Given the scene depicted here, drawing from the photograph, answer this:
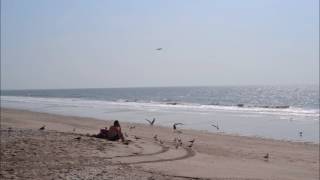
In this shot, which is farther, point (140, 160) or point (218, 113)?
point (218, 113)

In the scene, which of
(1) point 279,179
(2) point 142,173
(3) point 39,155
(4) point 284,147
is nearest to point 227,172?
(1) point 279,179

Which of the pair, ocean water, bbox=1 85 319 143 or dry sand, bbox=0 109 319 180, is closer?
dry sand, bbox=0 109 319 180

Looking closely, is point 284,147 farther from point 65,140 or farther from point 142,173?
point 142,173

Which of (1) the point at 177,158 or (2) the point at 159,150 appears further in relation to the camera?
(2) the point at 159,150

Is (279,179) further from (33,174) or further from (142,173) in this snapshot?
(33,174)

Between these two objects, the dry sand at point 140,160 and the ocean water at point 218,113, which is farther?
the ocean water at point 218,113

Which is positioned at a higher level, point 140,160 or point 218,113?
point 218,113

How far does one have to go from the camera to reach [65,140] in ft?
55.6

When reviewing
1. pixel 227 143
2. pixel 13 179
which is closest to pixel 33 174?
pixel 13 179

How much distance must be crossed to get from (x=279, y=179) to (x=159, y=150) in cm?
538

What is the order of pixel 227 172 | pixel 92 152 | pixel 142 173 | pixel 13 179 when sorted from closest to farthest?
pixel 13 179, pixel 142 173, pixel 227 172, pixel 92 152

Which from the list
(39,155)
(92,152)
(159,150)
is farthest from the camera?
(159,150)

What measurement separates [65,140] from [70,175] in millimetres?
6289

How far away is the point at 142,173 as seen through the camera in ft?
37.7
